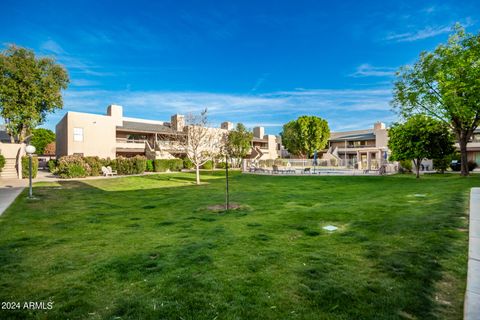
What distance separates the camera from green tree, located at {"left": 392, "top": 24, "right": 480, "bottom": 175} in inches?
750

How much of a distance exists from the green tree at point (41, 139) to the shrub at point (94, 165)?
43.7 m

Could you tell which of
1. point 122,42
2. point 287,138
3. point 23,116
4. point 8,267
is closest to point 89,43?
point 122,42

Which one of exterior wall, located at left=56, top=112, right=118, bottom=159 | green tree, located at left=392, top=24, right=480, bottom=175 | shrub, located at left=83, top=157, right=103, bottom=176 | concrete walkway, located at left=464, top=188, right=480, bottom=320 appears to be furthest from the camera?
exterior wall, located at left=56, top=112, right=118, bottom=159

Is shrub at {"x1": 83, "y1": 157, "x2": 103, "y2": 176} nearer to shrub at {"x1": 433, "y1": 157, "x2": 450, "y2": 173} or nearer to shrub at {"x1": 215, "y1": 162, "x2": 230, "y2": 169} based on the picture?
shrub at {"x1": 215, "y1": 162, "x2": 230, "y2": 169}

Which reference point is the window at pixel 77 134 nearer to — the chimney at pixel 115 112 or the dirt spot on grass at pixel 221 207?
the chimney at pixel 115 112

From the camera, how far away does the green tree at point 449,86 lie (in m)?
19.1

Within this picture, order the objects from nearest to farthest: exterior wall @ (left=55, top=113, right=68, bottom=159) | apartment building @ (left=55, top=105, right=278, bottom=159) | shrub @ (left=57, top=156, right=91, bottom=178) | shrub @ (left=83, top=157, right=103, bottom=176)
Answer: shrub @ (left=57, top=156, right=91, bottom=178) < shrub @ (left=83, top=157, right=103, bottom=176) < apartment building @ (left=55, top=105, right=278, bottom=159) < exterior wall @ (left=55, top=113, right=68, bottom=159)

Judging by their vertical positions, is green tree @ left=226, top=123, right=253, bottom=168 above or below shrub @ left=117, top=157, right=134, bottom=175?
above

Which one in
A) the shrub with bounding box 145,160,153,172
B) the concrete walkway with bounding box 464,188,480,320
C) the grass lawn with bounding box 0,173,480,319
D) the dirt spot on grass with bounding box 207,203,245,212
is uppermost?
the shrub with bounding box 145,160,153,172

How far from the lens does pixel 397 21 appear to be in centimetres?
1961

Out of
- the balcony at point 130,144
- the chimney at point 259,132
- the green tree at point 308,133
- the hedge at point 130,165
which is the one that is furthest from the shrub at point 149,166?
the green tree at point 308,133

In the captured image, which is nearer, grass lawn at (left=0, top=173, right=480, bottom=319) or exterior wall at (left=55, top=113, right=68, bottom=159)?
grass lawn at (left=0, top=173, right=480, bottom=319)

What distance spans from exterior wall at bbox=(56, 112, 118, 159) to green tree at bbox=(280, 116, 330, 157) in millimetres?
34587

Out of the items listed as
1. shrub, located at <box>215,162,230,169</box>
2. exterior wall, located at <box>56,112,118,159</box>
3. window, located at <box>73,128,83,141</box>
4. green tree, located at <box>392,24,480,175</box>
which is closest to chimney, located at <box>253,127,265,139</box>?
shrub, located at <box>215,162,230,169</box>
